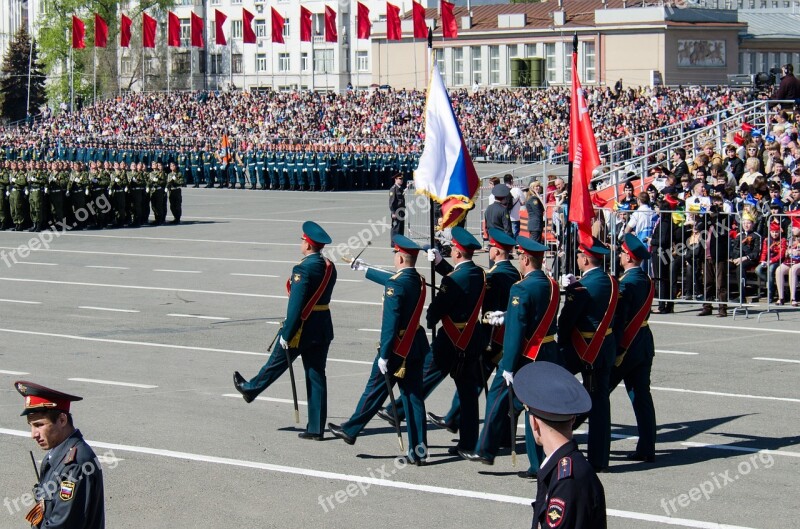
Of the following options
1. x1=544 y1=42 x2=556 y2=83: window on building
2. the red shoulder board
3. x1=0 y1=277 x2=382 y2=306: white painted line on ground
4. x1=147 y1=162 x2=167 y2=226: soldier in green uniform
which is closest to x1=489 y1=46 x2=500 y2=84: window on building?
x1=544 y1=42 x2=556 y2=83: window on building

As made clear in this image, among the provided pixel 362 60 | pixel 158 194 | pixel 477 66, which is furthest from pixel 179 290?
pixel 362 60

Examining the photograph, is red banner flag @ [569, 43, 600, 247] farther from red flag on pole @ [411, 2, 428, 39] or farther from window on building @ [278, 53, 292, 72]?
window on building @ [278, 53, 292, 72]

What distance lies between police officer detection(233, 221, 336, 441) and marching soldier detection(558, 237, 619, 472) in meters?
2.03

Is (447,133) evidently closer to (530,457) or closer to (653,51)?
(530,457)

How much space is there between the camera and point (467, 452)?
973 centimetres

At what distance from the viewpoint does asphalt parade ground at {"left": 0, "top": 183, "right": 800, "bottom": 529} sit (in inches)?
333

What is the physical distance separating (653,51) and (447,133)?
51.5m

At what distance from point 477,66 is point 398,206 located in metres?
45.0

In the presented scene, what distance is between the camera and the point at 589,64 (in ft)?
213

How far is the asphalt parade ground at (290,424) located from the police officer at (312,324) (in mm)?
316

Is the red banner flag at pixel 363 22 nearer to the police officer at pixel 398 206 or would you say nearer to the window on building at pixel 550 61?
the window on building at pixel 550 61

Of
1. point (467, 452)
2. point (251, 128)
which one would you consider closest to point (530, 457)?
point (467, 452)

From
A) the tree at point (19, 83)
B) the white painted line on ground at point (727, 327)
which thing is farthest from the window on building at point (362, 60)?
the white painted line on ground at point (727, 327)

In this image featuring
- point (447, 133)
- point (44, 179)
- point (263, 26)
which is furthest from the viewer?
point (263, 26)
